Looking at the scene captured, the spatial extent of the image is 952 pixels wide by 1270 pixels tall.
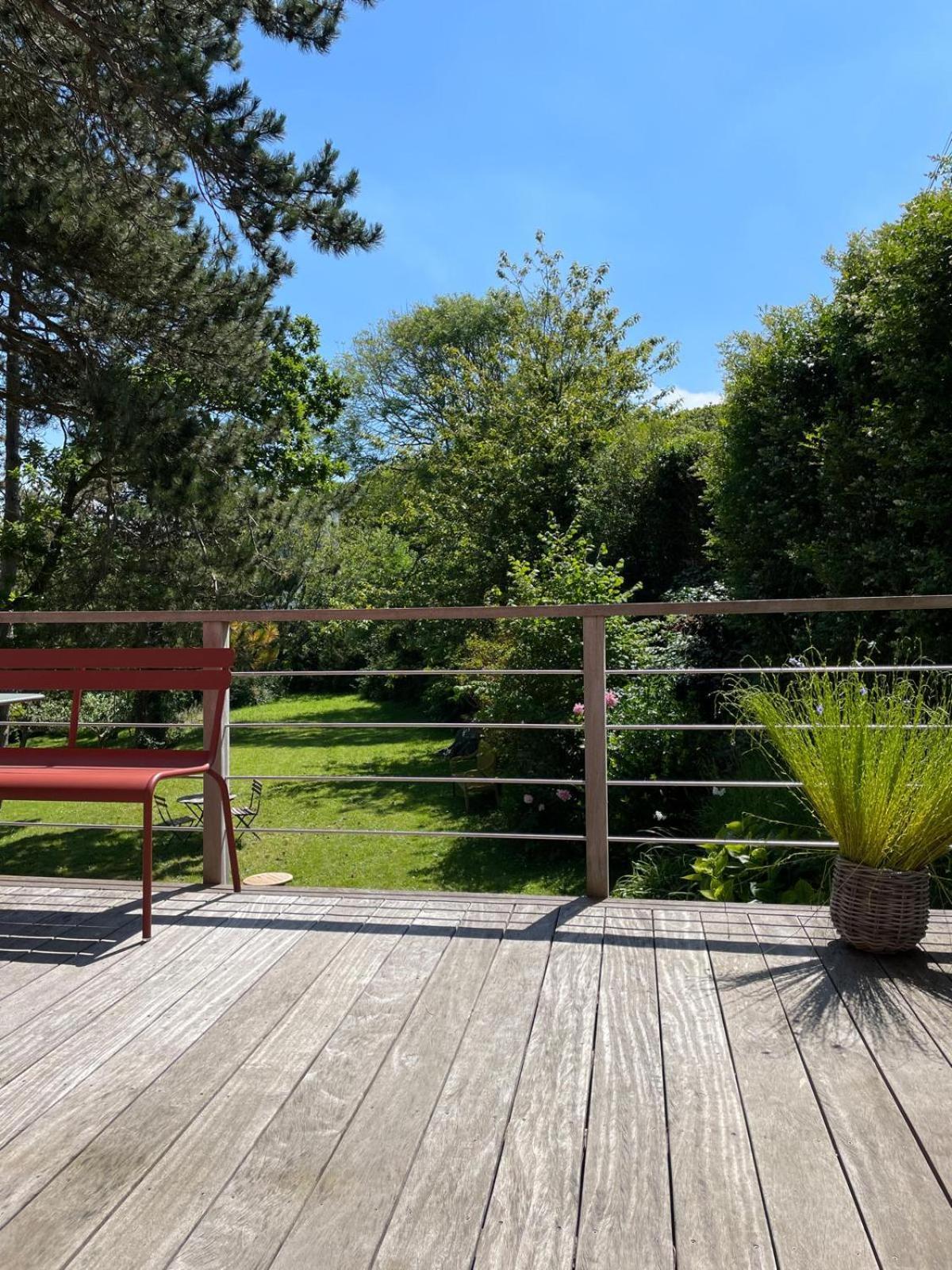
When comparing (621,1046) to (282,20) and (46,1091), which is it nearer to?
(46,1091)

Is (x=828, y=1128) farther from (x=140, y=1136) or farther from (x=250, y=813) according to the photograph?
(x=250, y=813)

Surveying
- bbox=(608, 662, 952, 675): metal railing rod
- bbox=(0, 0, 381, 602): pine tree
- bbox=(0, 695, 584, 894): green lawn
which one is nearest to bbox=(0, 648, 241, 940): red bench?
bbox=(608, 662, 952, 675): metal railing rod

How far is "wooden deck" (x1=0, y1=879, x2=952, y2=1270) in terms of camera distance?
1371mm

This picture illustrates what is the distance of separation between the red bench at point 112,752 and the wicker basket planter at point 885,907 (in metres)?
1.79

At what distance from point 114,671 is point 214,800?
Answer: 0.59 m

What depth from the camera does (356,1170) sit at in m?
1.54

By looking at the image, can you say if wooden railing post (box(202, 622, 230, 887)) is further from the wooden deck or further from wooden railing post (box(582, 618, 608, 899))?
wooden railing post (box(582, 618, 608, 899))

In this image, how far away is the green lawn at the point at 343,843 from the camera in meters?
7.44

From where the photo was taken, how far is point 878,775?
8.08 feet

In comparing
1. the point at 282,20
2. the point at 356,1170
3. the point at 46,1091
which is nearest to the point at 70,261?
the point at 282,20

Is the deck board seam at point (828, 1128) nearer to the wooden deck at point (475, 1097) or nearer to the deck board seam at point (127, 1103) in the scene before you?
the wooden deck at point (475, 1097)

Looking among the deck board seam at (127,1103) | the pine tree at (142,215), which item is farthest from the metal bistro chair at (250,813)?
the deck board seam at (127,1103)

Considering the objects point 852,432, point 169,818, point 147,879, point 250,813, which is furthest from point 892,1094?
point 169,818

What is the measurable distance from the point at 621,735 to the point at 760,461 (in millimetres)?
2150
